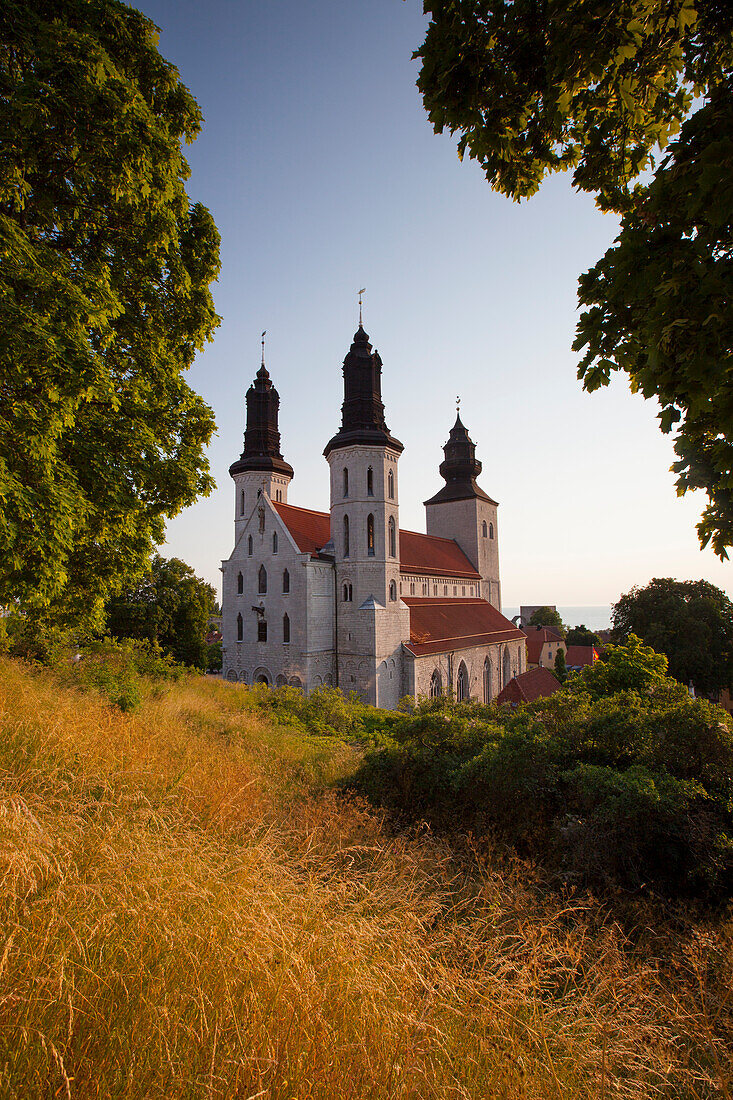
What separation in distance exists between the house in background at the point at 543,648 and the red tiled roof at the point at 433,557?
1774cm

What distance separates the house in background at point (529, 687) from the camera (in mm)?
23281

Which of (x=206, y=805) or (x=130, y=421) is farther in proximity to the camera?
(x=130, y=421)

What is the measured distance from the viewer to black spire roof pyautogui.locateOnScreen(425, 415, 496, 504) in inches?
1730

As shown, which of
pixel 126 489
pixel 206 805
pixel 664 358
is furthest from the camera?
pixel 126 489

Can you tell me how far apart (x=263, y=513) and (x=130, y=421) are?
2054 cm

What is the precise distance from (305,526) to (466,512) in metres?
19.7

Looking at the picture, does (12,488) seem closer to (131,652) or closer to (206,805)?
(206,805)

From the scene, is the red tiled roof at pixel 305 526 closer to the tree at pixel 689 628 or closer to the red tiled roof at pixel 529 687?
the red tiled roof at pixel 529 687

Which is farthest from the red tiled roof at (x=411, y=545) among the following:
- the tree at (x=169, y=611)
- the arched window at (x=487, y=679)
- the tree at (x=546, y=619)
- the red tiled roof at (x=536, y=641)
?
the tree at (x=546, y=619)

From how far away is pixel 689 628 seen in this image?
2822 centimetres

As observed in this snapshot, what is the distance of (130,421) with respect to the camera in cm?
655

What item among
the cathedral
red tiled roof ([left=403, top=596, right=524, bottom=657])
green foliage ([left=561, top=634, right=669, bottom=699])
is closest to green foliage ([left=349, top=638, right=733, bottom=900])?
green foliage ([left=561, top=634, right=669, bottom=699])

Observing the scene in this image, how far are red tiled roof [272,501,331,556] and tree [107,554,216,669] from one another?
10.8 meters

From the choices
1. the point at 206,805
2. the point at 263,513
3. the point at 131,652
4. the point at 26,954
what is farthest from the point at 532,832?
the point at 263,513
